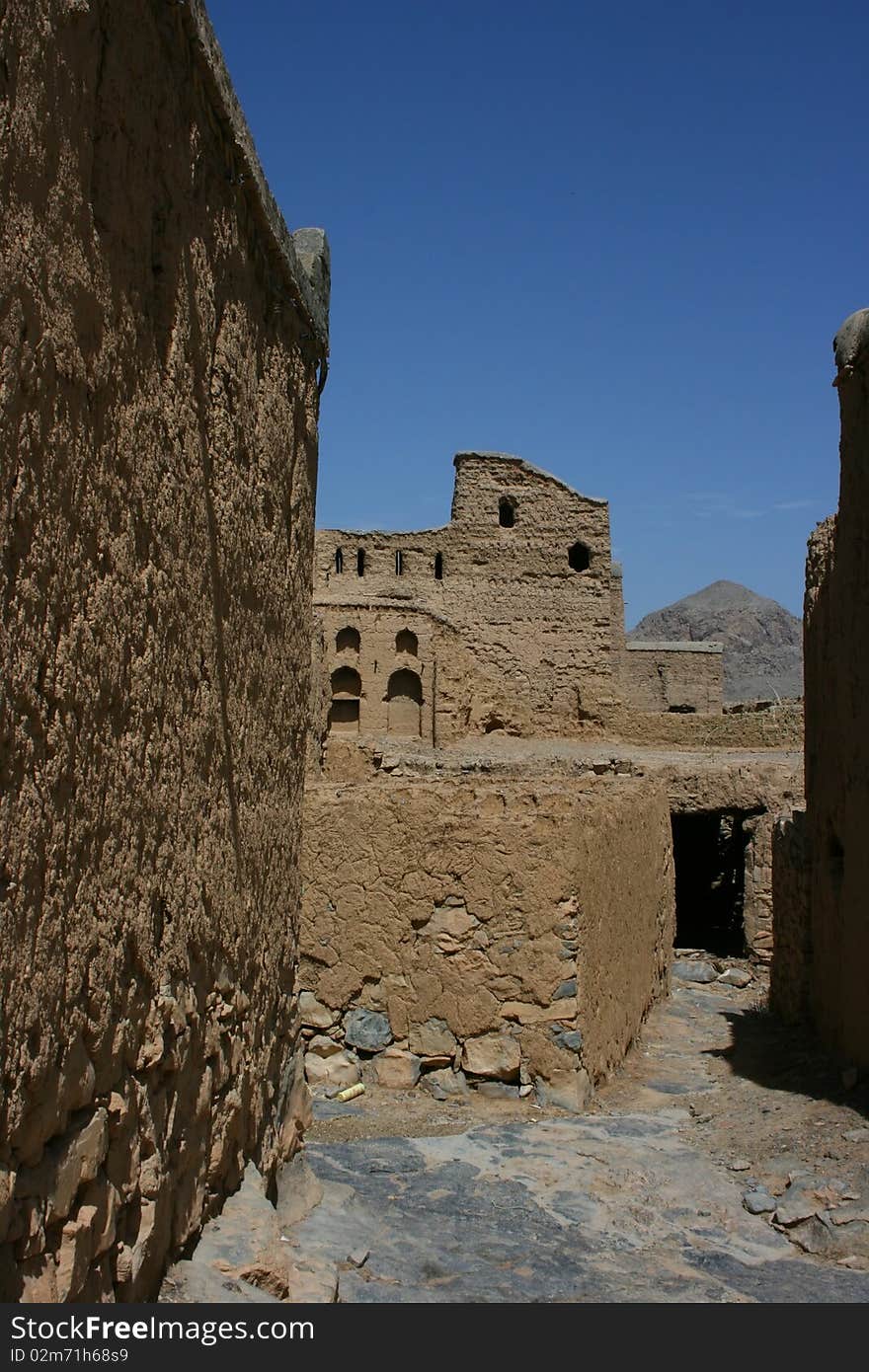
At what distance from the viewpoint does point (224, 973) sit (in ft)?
12.4

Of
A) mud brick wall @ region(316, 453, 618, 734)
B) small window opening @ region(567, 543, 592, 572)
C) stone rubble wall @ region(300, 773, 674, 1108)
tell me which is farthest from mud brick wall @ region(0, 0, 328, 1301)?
small window opening @ region(567, 543, 592, 572)

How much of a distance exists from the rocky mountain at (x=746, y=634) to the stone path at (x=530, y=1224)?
188ft

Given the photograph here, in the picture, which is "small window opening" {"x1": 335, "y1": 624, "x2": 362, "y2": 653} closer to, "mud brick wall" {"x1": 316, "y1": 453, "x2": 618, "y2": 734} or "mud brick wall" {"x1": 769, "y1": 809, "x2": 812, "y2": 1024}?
"mud brick wall" {"x1": 316, "y1": 453, "x2": 618, "y2": 734}

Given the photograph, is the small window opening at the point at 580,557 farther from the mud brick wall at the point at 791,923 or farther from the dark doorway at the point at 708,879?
the mud brick wall at the point at 791,923

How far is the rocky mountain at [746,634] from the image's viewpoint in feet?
216

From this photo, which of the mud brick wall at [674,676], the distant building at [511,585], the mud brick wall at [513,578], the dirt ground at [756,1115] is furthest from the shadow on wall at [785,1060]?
the mud brick wall at [674,676]

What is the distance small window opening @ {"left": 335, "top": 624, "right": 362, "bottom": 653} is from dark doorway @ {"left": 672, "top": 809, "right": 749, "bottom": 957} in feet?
20.8

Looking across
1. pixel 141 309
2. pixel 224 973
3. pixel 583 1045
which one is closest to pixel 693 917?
pixel 583 1045

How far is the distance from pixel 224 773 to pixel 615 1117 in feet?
13.2

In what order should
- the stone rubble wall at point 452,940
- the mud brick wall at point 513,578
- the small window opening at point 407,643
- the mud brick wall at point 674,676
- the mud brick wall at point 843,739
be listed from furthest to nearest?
the mud brick wall at point 674,676 < the mud brick wall at point 513,578 < the small window opening at point 407,643 < the mud brick wall at point 843,739 < the stone rubble wall at point 452,940

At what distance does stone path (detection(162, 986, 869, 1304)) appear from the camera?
4.04m

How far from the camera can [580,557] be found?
24453 mm

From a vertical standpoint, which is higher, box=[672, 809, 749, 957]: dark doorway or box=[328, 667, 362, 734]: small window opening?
box=[328, 667, 362, 734]: small window opening

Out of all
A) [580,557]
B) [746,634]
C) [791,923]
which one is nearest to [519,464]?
[580,557]
